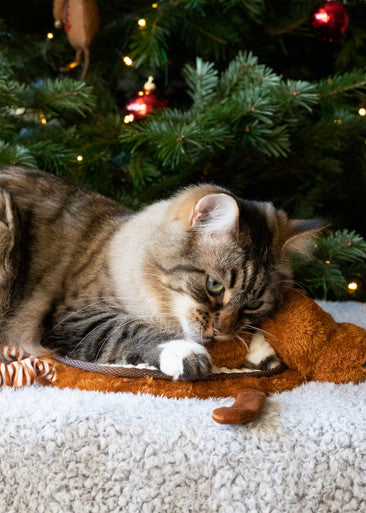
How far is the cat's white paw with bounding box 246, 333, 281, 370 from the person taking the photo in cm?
115

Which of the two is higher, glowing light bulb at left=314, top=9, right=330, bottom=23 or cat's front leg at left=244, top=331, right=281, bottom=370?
glowing light bulb at left=314, top=9, right=330, bottom=23

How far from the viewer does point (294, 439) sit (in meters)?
0.83

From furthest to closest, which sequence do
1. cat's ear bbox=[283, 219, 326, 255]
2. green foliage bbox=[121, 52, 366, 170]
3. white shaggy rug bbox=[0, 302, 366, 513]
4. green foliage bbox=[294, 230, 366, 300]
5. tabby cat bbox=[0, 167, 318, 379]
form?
green foliage bbox=[294, 230, 366, 300] → green foliage bbox=[121, 52, 366, 170] → cat's ear bbox=[283, 219, 326, 255] → tabby cat bbox=[0, 167, 318, 379] → white shaggy rug bbox=[0, 302, 366, 513]

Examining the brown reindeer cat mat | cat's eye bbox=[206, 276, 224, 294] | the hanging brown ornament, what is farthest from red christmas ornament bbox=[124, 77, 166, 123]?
the brown reindeer cat mat

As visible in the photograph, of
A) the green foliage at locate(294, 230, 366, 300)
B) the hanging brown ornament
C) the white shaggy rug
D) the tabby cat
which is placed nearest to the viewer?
the white shaggy rug

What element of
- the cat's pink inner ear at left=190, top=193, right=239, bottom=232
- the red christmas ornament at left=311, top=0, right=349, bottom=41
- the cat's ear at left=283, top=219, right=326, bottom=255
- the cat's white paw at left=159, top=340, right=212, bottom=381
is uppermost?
the red christmas ornament at left=311, top=0, right=349, bottom=41

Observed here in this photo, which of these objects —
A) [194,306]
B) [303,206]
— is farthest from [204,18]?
[194,306]

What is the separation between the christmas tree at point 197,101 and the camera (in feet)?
5.17

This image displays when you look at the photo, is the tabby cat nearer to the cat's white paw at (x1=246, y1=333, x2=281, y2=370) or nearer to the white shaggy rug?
the cat's white paw at (x1=246, y1=333, x2=281, y2=370)

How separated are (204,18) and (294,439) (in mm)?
1540

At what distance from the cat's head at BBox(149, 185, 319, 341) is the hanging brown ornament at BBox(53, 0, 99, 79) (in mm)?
815

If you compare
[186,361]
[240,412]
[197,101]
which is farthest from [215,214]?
[197,101]

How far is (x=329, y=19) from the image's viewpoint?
1.76 m

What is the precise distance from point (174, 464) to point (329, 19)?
1.60 m
